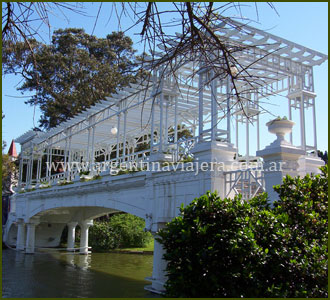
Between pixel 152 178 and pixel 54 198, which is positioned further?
pixel 54 198

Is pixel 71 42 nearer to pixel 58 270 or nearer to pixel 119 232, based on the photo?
pixel 119 232

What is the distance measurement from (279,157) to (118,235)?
20.8 meters

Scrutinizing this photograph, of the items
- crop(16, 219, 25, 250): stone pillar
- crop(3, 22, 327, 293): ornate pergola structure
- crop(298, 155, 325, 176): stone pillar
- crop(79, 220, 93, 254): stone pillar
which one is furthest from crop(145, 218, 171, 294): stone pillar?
crop(16, 219, 25, 250): stone pillar

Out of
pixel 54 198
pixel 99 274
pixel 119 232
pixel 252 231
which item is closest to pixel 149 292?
pixel 99 274

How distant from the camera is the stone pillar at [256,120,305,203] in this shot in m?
7.73

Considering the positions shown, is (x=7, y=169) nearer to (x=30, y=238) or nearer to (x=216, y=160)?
(x=30, y=238)

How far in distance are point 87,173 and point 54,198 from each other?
15.7 ft

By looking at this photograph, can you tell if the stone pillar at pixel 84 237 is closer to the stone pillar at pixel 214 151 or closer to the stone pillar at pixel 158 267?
the stone pillar at pixel 158 267

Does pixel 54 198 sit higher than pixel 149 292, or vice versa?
pixel 54 198

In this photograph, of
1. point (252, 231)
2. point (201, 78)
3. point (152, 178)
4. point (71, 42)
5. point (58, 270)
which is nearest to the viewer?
point (252, 231)

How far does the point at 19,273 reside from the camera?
54.4 feet

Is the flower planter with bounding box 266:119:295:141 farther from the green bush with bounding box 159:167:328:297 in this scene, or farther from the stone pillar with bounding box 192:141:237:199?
the green bush with bounding box 159:167:328:297

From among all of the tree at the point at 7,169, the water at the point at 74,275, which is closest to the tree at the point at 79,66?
the tree at the point at 7,169

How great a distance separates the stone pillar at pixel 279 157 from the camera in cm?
773
